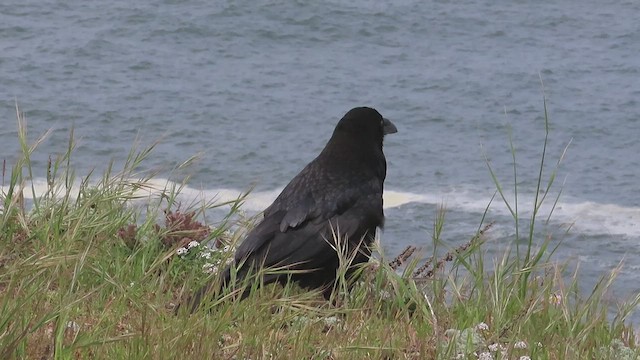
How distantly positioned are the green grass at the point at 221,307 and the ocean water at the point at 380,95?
212 inches

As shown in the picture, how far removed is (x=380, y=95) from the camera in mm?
16562

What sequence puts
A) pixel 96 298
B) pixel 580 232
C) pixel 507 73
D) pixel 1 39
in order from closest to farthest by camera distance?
pixel 96 298 < pixel 580 232 < pixel 507 73 < pixel 1 39

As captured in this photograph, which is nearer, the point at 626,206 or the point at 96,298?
the point at 96,298

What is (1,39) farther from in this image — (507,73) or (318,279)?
(318,279)

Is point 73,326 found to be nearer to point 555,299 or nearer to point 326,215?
point 326,215

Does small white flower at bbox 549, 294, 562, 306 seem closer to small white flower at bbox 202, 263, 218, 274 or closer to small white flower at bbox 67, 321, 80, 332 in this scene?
small white flower at bbox 202, 263, 218, 274

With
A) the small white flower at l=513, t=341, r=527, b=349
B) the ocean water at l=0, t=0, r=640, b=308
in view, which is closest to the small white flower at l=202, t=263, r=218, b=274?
the small white flower at l=513, t=341, r=527, b=349

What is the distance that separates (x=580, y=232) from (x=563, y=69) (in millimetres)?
5790

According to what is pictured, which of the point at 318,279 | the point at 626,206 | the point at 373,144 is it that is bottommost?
the point at 626,206

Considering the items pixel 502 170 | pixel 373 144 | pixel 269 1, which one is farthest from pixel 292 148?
pixel 373 144

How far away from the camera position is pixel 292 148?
48.7ft

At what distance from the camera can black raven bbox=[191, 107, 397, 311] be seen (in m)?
5.72

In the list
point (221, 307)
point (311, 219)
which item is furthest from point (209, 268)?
point (221, 307)

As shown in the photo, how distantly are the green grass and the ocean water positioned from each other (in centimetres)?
538
